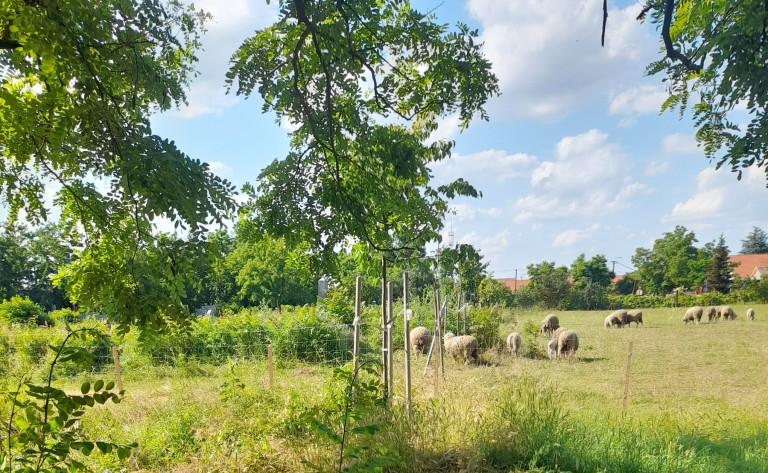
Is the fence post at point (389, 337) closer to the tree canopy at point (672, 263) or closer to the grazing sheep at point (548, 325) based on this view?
the grazing sheep at point (548, 325)

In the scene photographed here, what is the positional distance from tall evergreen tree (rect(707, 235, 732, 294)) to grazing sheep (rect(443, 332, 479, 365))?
40004mm

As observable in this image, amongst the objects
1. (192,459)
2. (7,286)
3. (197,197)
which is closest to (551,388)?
(192,459)

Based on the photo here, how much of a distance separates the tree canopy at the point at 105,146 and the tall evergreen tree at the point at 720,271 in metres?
48.4

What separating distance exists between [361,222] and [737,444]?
456 centimetres

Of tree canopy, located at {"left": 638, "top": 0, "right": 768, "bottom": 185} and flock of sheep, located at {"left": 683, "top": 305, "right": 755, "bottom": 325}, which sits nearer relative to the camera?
tree canopy, located at {"left": 638, "top": 0, "right": 768, "bottom": 185}

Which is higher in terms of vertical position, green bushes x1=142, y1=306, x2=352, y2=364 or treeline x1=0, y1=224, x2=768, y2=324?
treeline x1=0, y1=224, x2=768, y2=324

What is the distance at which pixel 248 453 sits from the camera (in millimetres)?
4516

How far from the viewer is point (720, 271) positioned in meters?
42.5

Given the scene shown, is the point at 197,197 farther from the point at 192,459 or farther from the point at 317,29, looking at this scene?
the point at 192,459

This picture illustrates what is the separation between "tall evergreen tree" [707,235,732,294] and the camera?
41.9 metres

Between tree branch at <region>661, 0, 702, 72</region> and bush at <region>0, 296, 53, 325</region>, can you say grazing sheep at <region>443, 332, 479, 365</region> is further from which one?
bush at <region>0, 296, 53, 325</region>

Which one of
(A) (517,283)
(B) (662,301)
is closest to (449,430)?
(B) (662,301)

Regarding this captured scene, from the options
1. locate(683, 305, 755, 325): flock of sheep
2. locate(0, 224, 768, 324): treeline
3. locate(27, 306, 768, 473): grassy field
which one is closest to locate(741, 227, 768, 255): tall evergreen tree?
locate(0, 224, 768, 324): treeline

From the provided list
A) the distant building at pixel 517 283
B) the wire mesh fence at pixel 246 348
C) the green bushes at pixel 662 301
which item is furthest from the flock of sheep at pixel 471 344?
the green bushes at pixel 662 301
